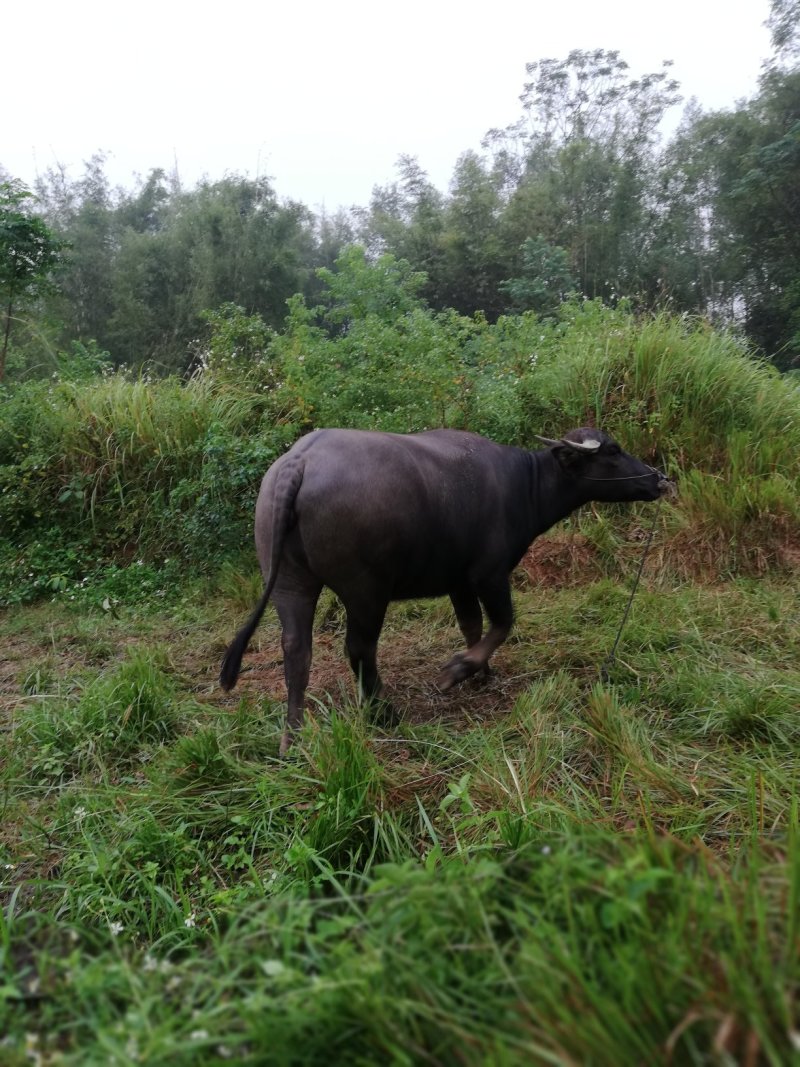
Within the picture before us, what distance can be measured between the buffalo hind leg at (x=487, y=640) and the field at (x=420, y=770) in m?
0.20

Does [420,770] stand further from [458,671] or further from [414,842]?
[458,671]

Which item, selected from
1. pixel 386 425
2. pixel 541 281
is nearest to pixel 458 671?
pixel 386 425

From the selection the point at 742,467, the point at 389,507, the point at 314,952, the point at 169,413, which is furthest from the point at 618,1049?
the point at 169,413

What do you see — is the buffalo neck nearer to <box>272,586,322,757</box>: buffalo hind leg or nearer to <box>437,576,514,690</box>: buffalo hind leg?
<box>437,576,514,690</box>: buffalo hind leg

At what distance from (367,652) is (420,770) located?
2.53ft

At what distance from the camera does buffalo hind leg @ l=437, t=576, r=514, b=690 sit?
416 centimetres

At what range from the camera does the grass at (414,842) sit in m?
1.04

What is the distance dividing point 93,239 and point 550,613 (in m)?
33.6

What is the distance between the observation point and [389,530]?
352 centimetres

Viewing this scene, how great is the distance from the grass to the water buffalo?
37cm

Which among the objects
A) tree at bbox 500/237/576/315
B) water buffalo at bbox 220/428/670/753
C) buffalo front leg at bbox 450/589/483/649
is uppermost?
tree at bbox 500/237/576/315

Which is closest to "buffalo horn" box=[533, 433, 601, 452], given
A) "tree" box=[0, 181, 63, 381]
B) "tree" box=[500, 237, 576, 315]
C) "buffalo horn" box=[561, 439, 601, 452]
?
"buffalo horn" box=[561, 439, 601, 452]

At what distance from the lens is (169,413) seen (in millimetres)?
7539

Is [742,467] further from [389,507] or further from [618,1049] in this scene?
[618,1049]
